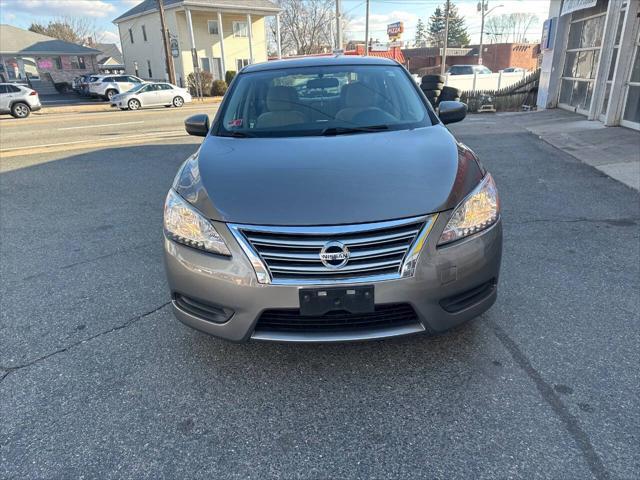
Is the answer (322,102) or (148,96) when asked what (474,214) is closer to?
(322,102)

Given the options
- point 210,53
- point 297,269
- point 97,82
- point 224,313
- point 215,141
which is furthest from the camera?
point 210,53

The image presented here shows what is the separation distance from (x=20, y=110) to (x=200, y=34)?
757 inches

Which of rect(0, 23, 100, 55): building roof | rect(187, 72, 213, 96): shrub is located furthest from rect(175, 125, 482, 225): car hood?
rect(0, 23, 100, 55): building roof

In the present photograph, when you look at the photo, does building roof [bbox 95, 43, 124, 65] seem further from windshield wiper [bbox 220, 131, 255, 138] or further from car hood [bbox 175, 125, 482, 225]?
car hood [bbox 175, 125, 482, 225]

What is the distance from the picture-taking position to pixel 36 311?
11.2 feet

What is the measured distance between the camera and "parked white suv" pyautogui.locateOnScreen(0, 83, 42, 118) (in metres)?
19.9

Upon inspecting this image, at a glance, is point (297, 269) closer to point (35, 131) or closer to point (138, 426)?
point (138, 426)

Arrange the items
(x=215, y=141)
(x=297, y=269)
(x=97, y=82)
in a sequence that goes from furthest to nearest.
Answer: 1. (x=97, y=82)
2. (x=215, y=141)
3. (x=297, y=269)

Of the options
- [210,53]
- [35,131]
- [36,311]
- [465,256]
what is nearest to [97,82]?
[210,53]

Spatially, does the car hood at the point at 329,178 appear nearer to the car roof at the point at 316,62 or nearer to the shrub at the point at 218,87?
the car roof at the point at 316,62

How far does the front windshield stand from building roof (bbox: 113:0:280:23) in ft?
112

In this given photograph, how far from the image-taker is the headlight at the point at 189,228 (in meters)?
2.31

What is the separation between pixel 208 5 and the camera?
34031 millimetres

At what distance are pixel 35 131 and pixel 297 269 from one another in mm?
16195
